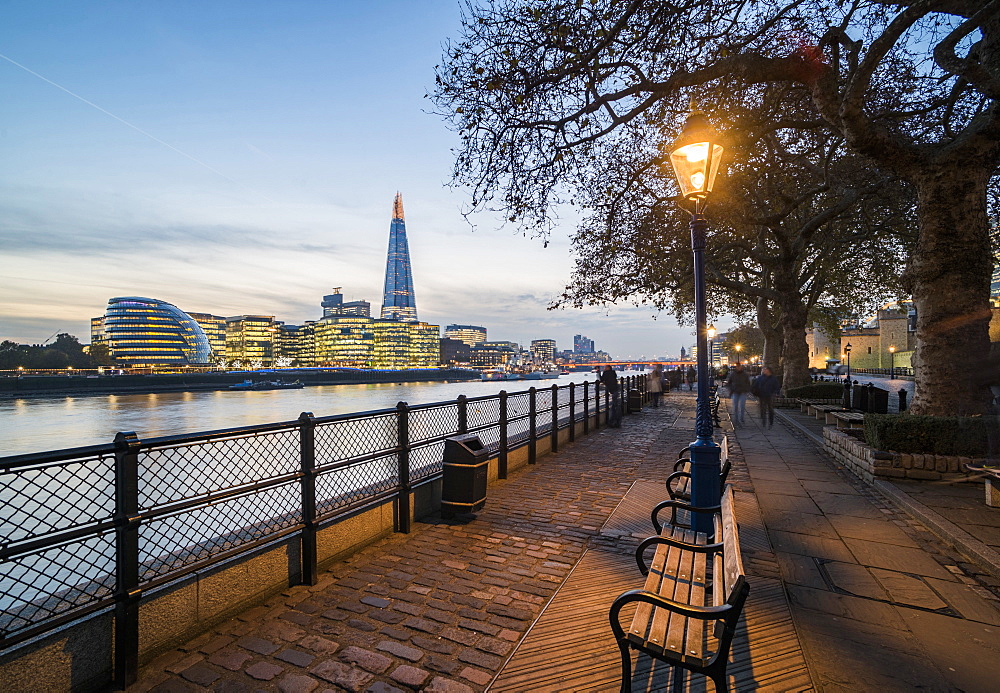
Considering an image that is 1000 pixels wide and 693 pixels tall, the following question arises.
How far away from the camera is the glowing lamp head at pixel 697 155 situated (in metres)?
5.30

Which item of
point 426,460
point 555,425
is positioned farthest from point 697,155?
point 555,425

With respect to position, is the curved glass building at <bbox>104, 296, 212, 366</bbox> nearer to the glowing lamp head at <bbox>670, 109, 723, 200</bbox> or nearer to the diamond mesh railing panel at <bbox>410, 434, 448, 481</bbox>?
the diamond mesh railing panel at <bbox>410, 434, 448, 481</bbox>

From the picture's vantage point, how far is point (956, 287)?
7.87 meters

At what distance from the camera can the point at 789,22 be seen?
8641 millimetres

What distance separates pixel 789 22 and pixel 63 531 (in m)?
12.0

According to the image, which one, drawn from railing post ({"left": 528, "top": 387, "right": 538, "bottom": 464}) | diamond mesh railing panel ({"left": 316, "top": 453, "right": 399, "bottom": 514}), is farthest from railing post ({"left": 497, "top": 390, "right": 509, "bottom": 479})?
diamond mesh railing panel ({"left": 316, "top": 453, "right": 399, "bottom": 514})

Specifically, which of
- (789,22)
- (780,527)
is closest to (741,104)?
(789,22)

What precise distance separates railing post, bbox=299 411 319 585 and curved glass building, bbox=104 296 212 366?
165 m

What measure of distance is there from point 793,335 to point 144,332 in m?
164

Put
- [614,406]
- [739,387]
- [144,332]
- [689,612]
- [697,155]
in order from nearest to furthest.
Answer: [689,612] < [697,155] < [739,387] < [614,406] < [144,332]

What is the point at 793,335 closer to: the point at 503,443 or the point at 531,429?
the point at 531,429

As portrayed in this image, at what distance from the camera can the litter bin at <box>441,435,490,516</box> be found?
6438mm

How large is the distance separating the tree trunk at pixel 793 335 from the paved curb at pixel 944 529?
617 inches

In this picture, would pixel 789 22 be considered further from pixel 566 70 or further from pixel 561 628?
pixel 561 628
